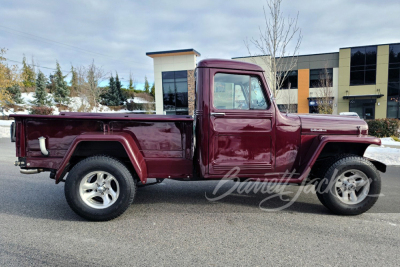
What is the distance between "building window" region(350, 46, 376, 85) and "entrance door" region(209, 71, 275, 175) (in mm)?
30626

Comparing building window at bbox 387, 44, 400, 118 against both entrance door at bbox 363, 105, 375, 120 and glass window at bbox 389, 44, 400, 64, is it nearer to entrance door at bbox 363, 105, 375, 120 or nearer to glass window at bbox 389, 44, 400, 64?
glass window at bbox 389, 44, 400, 64

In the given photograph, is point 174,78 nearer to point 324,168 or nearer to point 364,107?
point 364,107

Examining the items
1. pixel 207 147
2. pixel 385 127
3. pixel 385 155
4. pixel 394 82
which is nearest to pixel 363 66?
pixel 394 82

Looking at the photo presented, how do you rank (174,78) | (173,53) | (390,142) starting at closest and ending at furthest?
(390,142), (173,53), (174,78)

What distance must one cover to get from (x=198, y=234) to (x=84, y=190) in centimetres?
167

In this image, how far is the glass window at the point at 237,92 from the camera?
3707 mm

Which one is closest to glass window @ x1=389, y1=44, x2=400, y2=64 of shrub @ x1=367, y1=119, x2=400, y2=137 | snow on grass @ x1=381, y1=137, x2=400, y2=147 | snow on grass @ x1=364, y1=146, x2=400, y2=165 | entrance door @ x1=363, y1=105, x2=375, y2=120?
entrance door @ x1=363, y1=105, x2=375, y2=120

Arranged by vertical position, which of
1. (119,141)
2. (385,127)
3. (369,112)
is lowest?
(385,127)

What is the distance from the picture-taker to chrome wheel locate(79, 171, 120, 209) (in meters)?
3.50

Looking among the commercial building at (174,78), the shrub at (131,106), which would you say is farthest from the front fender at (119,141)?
the shrub at (131,106)

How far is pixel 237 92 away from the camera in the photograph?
3.73 meters

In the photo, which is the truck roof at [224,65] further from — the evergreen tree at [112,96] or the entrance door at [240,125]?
the evergreen tree at [112,96]

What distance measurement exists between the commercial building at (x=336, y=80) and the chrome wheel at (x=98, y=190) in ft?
80.3

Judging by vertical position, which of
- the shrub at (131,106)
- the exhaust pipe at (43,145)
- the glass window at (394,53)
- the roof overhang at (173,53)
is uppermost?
the roof overhang at (173,53)
